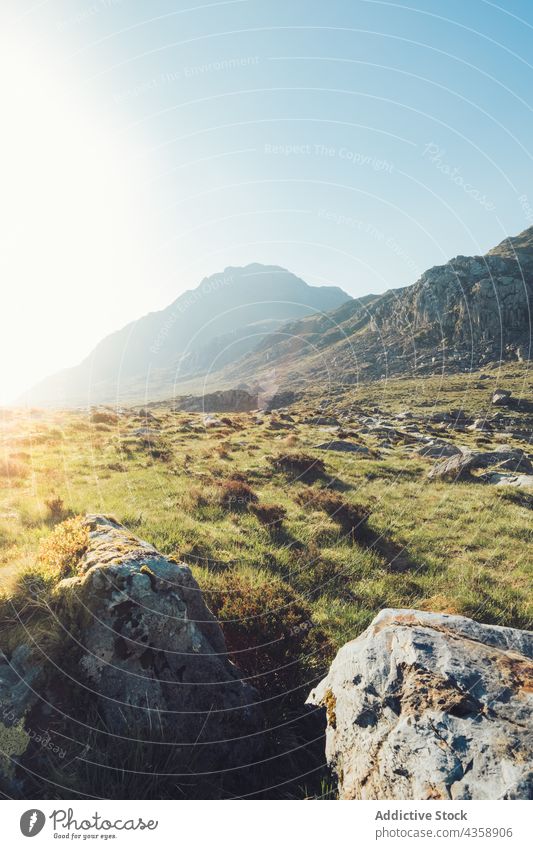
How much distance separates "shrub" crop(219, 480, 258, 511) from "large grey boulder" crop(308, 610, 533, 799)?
867cm

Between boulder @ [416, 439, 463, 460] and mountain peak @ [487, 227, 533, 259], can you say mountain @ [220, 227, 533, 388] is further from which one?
boulder @ [416, 439, 463, 460]

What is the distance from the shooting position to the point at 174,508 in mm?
12266

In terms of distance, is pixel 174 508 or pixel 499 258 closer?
pixel 174 508

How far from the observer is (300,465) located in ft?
65.5

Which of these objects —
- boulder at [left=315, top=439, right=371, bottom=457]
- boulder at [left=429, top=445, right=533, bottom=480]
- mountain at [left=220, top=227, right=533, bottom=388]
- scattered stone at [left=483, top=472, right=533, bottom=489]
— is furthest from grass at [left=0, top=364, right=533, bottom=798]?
mountain at [left=220, top=227, right=533, bottom=388]

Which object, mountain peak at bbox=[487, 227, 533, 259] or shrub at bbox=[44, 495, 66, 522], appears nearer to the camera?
shrub at bbox=[44, 495, 66, 522]

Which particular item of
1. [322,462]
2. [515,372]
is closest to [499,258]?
[515,372]

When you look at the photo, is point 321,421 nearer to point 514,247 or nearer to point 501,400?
point 501,400

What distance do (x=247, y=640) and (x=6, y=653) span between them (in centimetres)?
325

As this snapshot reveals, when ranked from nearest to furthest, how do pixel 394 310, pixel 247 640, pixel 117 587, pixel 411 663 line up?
pixel 411 663 < pixel 117 587 < pixel 247 640 < pixel 394 310

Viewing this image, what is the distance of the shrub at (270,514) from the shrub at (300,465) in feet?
19.2

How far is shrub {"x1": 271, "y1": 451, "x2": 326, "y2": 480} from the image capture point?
63.1 feet
